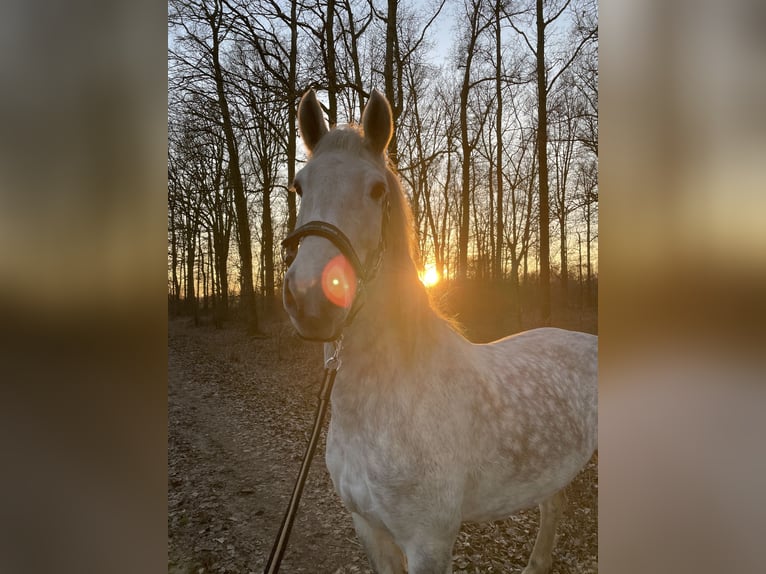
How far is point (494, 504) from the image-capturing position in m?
1.29

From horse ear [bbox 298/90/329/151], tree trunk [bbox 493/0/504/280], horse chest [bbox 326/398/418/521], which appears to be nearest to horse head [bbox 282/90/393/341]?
horse ear [bbox 298/90/329/151]

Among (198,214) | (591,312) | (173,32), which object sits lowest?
(591,312)

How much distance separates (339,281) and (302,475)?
0.61 metres

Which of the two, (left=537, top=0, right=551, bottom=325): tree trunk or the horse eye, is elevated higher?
(left=537, top=0, right=551, bottom=325): tree trunk

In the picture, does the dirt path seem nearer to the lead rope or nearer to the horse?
the horse

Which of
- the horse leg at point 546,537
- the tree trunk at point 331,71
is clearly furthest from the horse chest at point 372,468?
the tree trunk at point 331,71

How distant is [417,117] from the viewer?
74.3 inches

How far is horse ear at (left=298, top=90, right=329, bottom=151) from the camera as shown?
1151 millimetres

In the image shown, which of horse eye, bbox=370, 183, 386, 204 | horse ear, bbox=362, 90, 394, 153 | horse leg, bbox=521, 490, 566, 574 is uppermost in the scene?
horse ear, bbox=362, 90, 394, 153

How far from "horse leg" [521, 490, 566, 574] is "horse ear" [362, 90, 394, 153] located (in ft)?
5.22
